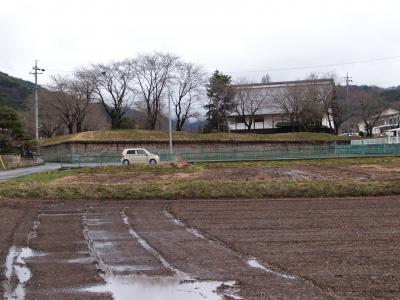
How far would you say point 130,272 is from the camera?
8.20 m

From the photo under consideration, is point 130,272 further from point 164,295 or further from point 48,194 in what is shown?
point 48,194

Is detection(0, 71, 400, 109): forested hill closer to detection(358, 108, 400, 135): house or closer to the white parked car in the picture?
detection(358, 108, 400, 135): house

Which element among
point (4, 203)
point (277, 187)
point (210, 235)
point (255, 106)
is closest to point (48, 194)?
point (4, 203)

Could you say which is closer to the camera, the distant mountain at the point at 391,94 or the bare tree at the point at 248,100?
the bare tree at the point at 248,100

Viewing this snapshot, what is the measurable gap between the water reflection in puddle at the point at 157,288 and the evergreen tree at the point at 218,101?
259 feet

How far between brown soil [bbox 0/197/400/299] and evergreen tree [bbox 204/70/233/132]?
68556 millimetres

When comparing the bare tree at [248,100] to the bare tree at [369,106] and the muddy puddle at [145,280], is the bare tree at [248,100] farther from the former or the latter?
the muddy puddle at [145,280]

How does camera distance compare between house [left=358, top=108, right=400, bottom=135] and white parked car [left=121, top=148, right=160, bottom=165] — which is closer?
white parked car [left=121, top=148, right=160, bottom=165]

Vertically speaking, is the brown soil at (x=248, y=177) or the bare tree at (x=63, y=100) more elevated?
the bare tree at (x=63, y=100)

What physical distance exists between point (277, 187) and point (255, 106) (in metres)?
71.5

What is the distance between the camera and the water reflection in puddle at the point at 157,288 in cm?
677

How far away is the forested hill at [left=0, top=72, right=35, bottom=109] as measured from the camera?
106562 millimetres

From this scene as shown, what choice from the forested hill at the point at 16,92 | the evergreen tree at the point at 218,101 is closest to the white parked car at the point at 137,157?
the evergreen tree at the point at 218,101

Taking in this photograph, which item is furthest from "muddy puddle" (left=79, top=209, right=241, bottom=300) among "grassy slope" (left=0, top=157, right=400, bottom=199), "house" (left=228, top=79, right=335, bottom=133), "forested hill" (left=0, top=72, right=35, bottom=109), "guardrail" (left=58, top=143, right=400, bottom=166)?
"forested hill" (left=0, top=72, right=35, bottom=109)
